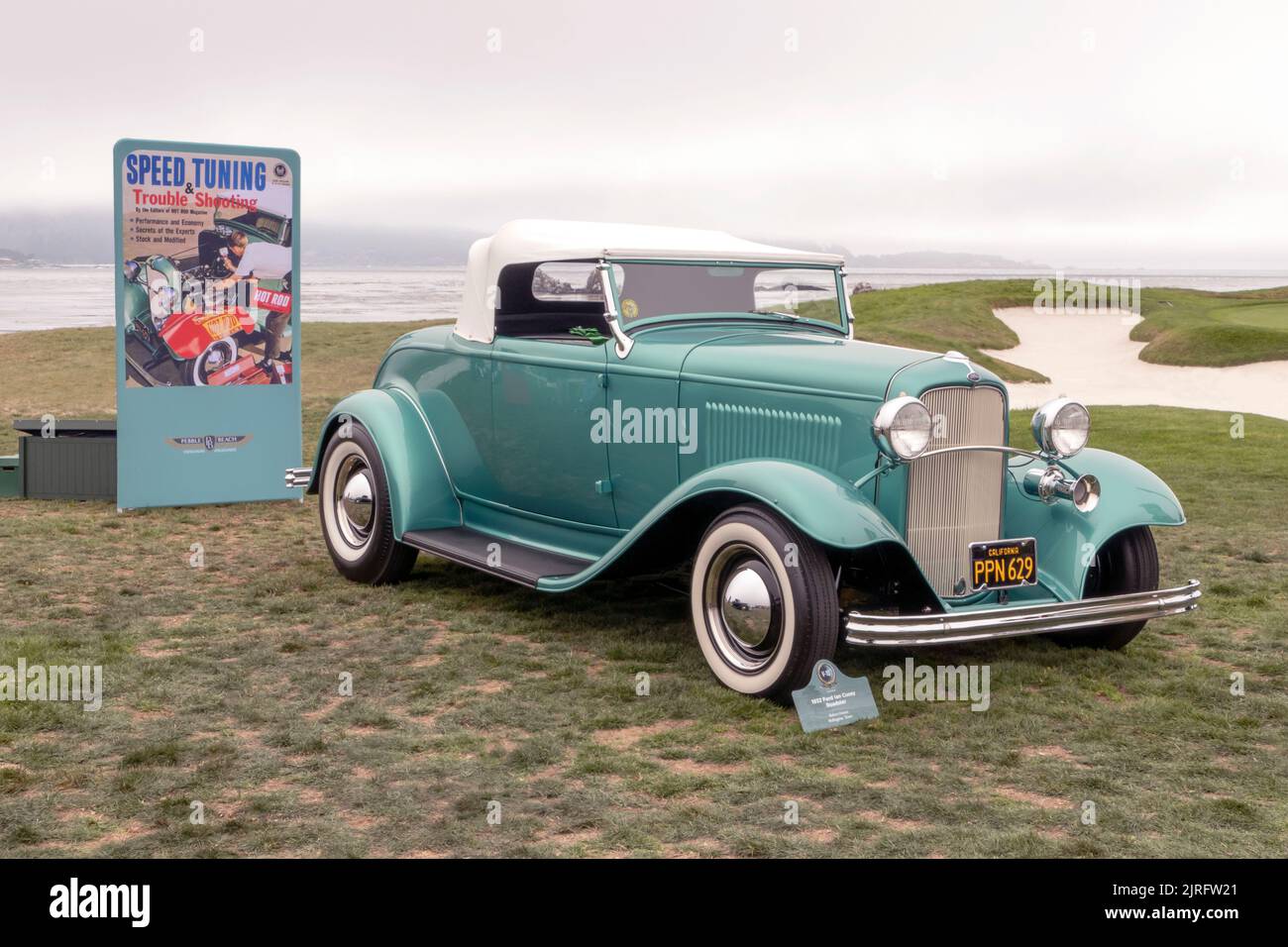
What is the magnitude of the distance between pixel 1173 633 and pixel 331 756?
4.31 m

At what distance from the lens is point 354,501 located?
756 cm

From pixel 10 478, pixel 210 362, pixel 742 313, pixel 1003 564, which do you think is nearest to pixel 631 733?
pixel 1003 564

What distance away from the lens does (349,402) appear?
7.79 m

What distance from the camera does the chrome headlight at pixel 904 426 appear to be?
17.1ft

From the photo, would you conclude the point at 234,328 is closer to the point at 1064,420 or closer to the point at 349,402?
the point at 349,402

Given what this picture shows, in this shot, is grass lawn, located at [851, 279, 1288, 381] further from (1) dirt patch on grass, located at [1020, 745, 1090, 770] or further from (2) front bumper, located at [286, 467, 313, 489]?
(1) dirt patch on grass, located at [1020, 745, 1090, 770]

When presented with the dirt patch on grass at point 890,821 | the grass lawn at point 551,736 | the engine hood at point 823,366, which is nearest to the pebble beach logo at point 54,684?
the grass lawn at point 551,736

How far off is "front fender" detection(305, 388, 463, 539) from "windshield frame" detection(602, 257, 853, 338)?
1.61 meters

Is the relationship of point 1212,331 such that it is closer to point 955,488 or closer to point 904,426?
point 955,488

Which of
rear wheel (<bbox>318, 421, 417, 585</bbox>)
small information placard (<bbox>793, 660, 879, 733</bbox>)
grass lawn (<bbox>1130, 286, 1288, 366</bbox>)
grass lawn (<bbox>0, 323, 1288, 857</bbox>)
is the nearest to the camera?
grass lawn (<bbox>0, 323, 1288, 857</bbox>)

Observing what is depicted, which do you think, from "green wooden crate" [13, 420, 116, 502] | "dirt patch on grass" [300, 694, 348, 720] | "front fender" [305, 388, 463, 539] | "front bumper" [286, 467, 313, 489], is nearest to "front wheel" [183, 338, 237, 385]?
"green wooden crate" [13, 420, 116, 502]

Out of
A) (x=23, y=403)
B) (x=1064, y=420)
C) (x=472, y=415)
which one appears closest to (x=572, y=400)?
(x=472, y=415)

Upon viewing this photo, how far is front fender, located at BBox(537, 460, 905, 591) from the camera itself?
5.03 m
